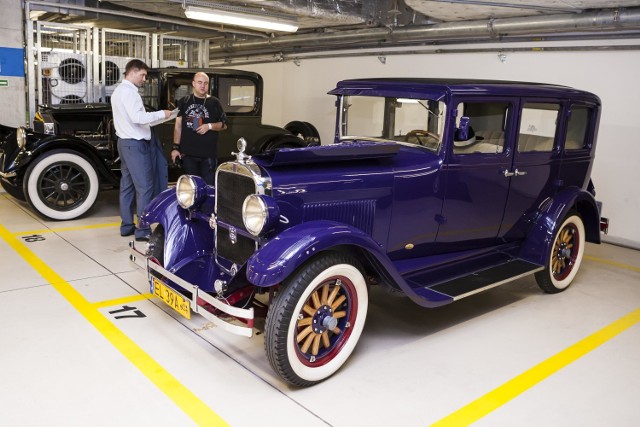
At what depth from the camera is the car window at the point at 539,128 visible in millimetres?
4336

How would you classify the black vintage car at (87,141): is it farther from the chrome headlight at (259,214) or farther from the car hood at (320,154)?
the chrome headlight at (259,214)

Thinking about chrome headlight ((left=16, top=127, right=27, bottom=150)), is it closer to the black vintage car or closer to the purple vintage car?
the black vintage car

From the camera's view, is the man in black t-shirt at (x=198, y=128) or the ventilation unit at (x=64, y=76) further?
the ventilation unit at (x=64, y=76)

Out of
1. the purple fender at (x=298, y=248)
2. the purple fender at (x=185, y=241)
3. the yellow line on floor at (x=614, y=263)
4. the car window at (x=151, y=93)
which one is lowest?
the yellow line on floor at (x=614, y=263)

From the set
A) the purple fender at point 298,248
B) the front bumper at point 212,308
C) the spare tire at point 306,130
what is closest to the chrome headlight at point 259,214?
the purple fender at point 298,248

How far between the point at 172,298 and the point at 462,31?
19.0 ft

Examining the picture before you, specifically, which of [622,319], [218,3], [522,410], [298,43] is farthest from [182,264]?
[298,43]

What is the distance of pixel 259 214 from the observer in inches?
117

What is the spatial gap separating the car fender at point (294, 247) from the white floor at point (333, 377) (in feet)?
2.23

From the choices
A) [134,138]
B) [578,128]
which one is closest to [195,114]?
[134,138]

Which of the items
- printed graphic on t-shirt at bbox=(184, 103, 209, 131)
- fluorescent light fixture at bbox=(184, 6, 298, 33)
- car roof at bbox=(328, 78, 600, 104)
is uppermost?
fluorescent light fixture at bbox=(184, 6, 298, 33)

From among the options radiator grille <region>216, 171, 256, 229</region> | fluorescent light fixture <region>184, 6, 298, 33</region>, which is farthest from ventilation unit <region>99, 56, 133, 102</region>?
radiator grille <region>216, 171, 256, 229</region>

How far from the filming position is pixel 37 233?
5.70 meters

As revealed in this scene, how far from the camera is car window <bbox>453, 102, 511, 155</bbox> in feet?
13.1
